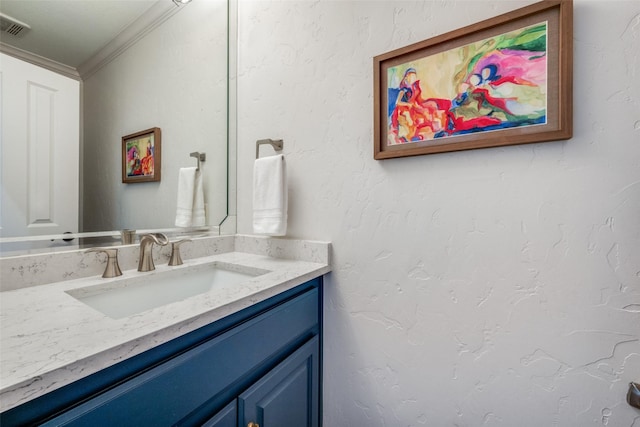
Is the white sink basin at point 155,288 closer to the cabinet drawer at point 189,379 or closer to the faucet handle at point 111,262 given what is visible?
the faucet handle at point 111,262

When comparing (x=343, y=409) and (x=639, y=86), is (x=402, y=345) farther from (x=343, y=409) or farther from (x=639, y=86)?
(x=639, y=86)

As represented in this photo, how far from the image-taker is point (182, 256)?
112cm

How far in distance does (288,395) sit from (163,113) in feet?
3.65

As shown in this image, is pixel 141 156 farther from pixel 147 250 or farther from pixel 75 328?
pixel 75 328

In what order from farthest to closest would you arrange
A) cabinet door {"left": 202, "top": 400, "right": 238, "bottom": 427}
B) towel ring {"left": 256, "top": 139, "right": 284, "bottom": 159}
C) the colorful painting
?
towel ring {"left": 256, "top": 139, "right": 284, "bottom": 159}
the colorful painting
cabinet door {"left": 202, "top": 400, "right": 238, "bottom": 427}

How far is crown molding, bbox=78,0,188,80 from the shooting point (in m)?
0.88

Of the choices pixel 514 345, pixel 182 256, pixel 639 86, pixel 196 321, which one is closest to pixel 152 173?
pixel 182 256

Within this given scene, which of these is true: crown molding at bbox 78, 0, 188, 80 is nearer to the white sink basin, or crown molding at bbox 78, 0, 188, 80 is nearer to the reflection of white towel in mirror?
the reflection of white towel in mirror

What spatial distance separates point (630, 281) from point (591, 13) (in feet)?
2.10

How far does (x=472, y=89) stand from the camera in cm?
79

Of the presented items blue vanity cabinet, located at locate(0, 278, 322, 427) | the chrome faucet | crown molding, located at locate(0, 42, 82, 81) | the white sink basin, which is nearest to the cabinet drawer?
blue vanity cabinet, located at locate(0, 278, 322, 427)

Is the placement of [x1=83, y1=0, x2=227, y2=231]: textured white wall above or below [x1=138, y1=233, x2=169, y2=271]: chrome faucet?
above

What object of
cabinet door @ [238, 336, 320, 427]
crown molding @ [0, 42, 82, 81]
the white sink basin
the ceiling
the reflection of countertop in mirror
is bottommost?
cabinet door @ [238, 336, 320, 427]

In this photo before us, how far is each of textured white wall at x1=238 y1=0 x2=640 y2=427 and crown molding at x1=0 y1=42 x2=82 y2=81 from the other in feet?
2.05
